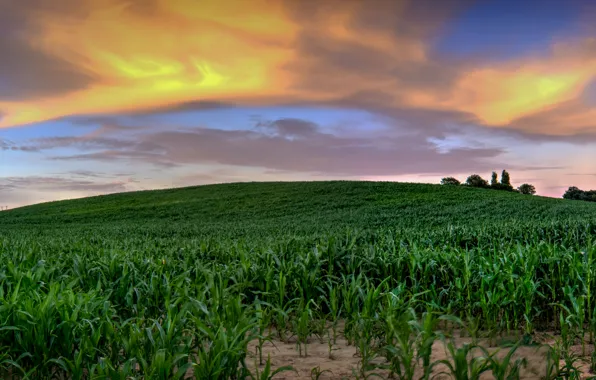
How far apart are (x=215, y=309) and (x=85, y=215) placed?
149ft

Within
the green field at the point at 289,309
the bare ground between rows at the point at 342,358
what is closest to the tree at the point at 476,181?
the green field at the point at 289,309

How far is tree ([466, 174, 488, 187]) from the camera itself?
7138 cm

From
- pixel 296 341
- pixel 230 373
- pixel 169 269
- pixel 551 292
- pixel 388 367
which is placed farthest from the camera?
pixel 169 269

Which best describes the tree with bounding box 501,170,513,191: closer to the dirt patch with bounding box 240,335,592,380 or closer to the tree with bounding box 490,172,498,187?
the tree with bounding box 490,172,498,187

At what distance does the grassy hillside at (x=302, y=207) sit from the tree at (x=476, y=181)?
943 inches

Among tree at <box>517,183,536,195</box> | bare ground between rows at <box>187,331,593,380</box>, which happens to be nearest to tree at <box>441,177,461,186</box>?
tree at <box>517,183,536,195</box>

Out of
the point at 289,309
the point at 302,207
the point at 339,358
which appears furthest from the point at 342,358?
the point at 302,207

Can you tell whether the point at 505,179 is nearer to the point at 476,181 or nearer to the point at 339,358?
the point at 476,181

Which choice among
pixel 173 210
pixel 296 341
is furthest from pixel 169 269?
pixel 173 210

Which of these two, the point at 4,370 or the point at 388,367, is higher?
the point at 388,367

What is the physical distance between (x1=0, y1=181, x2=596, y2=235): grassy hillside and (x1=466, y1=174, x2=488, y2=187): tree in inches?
943

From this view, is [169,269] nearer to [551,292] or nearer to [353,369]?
[353,369]

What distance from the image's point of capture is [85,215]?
4569 cm

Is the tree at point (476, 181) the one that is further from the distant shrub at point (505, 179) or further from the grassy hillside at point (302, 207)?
the grassy hillside at point (302, 207)
